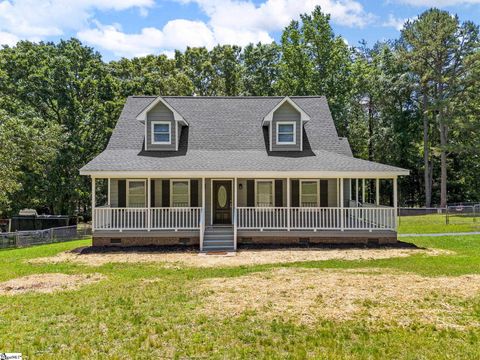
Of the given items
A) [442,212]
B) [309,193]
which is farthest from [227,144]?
[442,212]

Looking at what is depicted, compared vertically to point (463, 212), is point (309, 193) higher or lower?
higher

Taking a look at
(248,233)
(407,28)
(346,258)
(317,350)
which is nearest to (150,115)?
(248,233)

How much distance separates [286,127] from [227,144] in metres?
2.94

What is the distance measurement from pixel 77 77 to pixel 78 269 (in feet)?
76.6

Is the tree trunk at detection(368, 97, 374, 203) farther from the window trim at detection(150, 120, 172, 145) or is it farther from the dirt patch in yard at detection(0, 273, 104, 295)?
the dirt patch in yard at detection(0, 273, 104, 295)

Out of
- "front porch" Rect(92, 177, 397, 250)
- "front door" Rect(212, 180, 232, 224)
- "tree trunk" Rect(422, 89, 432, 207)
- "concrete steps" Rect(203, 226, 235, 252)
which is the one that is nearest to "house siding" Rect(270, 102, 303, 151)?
"front porch" Rect(92, 177, 397, 250)

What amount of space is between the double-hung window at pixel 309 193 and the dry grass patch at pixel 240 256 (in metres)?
3.10

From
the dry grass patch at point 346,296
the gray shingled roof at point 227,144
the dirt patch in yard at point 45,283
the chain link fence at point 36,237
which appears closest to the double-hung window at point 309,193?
the gray shingled roof at point 227,144

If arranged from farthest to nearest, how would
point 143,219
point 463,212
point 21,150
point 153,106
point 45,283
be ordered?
1. point 463,212
2. point 21,150
3. point 153,106
4. point 143,219
5. point 45,283

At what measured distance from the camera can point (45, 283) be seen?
30.0ft

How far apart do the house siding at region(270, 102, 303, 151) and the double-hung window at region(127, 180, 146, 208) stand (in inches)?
248

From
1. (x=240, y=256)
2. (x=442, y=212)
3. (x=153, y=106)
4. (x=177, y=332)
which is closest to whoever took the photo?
(x=177, y=332)

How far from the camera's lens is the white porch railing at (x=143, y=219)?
48.6 ft

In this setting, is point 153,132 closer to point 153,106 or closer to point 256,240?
point 153,106
